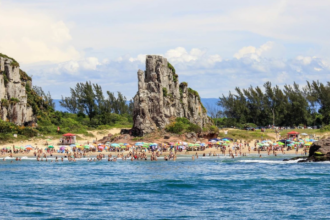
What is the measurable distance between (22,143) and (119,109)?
185ft

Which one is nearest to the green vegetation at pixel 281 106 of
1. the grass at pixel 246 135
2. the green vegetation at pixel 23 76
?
the grass at pixel 246 135

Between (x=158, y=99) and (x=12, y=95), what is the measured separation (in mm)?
29408

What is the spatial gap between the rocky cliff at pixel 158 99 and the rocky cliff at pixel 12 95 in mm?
23518

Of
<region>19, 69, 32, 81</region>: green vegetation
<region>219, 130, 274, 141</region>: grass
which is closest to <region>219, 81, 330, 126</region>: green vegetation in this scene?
<region>219, 130, 274, 141</region>: grass

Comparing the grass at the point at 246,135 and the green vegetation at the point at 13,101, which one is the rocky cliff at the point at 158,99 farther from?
the green vegetation at the point at 13,101

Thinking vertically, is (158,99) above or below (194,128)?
above

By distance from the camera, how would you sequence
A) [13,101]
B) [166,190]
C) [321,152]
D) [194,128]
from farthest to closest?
[13,101], [194,128], [321,152], [166,190]

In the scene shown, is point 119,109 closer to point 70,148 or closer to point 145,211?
point 70,148

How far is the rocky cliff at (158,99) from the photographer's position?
A: 8812cm

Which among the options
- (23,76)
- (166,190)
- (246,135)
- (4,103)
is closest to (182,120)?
(246,135)

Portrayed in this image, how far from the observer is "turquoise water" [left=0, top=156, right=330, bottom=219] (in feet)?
119

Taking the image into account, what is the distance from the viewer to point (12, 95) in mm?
96438

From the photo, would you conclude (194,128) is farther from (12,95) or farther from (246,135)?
(12,95)

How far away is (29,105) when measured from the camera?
99812 millimetres
